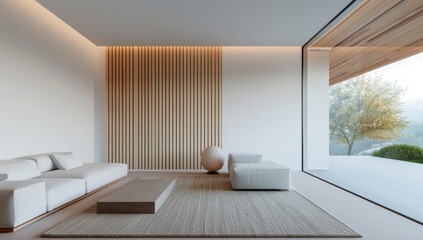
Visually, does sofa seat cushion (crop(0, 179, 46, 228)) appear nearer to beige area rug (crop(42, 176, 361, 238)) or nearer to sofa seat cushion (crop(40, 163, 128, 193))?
beige area rug (crop(42, 176, 361, 238))

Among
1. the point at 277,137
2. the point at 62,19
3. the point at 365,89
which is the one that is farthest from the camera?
the point at 277,137

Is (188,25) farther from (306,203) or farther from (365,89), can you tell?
(306,203)

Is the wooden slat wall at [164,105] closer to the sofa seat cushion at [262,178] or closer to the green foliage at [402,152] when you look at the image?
the sofa seat cushion at [262,178]

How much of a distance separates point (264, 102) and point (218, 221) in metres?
4.96

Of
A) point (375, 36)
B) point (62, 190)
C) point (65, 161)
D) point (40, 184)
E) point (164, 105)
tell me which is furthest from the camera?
point (164, 105)

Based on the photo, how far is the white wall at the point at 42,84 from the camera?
15.4 feet

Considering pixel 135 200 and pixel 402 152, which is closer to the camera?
pixel 135 200

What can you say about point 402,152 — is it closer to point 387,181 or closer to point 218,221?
point 387,181

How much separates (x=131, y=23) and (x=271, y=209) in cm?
437

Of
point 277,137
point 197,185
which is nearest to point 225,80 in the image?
point 277,137

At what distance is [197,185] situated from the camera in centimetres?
550

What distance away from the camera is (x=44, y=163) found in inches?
191

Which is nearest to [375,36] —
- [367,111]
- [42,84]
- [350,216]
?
[367,111]

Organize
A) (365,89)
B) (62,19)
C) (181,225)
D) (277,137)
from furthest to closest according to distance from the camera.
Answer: (277,137), (62,19), (365,89), (181,225)
